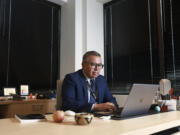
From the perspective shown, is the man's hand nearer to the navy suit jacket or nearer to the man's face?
the navy suit jacket

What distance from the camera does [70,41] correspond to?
360 cm

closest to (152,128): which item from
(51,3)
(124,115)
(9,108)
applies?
(124,115)

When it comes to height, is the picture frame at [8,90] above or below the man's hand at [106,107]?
above

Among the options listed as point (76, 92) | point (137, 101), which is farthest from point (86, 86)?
point (137, 101)

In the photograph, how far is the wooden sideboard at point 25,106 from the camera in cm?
246

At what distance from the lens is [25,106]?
103 inches

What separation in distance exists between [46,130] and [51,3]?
3425mm

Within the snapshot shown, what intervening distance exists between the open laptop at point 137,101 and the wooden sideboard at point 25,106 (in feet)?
5.78

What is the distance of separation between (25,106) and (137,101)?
193 centimetres

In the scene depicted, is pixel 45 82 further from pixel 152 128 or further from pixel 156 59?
pixel 152 128

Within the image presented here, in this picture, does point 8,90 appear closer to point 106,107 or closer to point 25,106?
point 25,106

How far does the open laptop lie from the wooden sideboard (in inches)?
69.3

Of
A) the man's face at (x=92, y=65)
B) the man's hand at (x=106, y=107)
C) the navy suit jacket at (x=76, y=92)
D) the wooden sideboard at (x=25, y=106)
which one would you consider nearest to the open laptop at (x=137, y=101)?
the man's hand at (x=106, y=107)

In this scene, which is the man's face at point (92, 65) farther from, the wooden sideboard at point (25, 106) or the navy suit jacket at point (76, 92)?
the wooden sideboard at point (25, 106)
